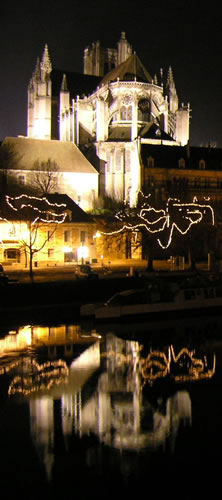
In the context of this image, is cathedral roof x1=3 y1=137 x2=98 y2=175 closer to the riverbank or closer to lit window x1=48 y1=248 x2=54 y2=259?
lit window x1=48 y1=248 x2=54 y2=259

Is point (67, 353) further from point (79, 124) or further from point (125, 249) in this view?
point (79, 124)

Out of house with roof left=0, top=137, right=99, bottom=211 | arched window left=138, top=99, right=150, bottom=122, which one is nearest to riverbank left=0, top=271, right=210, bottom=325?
house with roof left=0, top=137, right=99, bottom=211

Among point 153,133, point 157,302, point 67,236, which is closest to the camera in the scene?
point 157,302

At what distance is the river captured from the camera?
1062cm

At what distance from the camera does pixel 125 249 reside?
191ft

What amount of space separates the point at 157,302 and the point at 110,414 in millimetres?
15046

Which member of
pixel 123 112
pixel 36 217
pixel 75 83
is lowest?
pixel 36 217

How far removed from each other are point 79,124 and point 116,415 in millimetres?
71902

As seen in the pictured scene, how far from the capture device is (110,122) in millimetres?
82812

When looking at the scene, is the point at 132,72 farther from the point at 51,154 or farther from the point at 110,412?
the point at 110,412

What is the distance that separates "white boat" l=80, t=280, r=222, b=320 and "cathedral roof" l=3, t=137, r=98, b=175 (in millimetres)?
42534

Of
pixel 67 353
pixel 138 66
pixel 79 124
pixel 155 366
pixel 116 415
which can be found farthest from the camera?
pixel 138 66

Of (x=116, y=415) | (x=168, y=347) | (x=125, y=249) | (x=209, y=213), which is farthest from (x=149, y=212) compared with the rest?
(x=116, y=415)

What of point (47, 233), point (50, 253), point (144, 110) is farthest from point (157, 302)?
point (144, 110)
